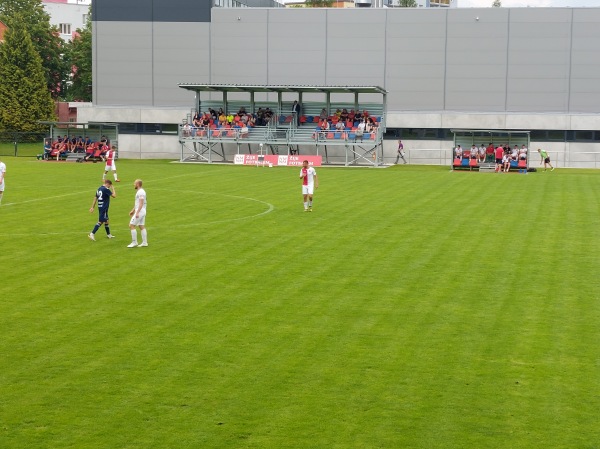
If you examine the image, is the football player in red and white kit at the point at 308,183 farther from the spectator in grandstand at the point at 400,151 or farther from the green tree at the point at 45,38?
the green tree at the point at 45,38

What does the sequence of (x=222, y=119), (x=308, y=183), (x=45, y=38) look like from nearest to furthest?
1. (x=308, y=183)
2. (x=222, y=119)
3. (x=45, y=38)

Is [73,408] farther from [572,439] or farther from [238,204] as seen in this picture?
[238,204]

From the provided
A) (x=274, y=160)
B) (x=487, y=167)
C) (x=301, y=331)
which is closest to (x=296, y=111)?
(x=274, y=160)

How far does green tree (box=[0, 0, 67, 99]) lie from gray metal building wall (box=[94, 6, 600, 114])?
33.7 meters

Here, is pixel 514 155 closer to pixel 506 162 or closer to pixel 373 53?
pixel 506 162

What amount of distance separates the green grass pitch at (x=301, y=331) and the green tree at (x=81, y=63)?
3028 inches

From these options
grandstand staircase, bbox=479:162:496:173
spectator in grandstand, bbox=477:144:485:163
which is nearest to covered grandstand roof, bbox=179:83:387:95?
spectator in grandstand, bbox=477:144:485:163

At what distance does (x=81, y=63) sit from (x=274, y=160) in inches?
2083

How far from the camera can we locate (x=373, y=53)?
65750 millimetres

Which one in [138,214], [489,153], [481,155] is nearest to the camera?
[138,214]

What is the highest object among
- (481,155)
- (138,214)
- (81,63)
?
(81,63)

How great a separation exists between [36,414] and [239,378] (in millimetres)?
2938

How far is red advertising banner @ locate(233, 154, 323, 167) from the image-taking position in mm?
59188

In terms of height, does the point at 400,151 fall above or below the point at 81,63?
below
